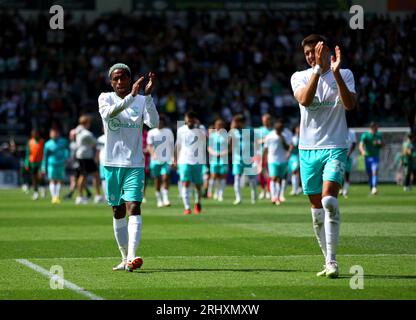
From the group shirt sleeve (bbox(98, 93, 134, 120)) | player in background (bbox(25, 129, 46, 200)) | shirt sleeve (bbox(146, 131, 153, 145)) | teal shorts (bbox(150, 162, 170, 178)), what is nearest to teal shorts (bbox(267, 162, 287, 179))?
teal shorts (bbox(150, 162, 170, 178))

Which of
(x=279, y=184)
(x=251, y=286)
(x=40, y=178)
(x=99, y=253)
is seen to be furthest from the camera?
(x=40, y=178)

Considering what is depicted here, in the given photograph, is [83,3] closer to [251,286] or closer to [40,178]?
[40,178]

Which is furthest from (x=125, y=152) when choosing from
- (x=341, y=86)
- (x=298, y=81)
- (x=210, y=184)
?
(x=210, y=184)

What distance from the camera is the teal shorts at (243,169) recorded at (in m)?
31.0

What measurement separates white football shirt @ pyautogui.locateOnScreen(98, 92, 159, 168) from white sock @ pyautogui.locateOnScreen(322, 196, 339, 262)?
2611 mm

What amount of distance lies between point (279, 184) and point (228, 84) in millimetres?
16897

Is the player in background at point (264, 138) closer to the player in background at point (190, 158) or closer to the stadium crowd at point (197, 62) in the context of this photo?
the player in background at point (190, 158)

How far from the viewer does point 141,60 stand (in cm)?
4578

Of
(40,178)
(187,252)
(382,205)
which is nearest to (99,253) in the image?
(187,252)

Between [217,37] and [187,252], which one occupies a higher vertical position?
[217,37]

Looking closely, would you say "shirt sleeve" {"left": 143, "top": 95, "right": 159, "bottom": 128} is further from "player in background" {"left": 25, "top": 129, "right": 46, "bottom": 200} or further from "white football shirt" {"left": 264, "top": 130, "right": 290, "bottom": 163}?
"player in background" {"left": 25, "top": 129, "right": 46, "bottom": 200}

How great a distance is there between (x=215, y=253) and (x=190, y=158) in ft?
36.6

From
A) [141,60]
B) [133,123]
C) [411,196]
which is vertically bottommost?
[411,196]

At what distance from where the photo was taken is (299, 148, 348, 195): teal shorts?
39.1ft
